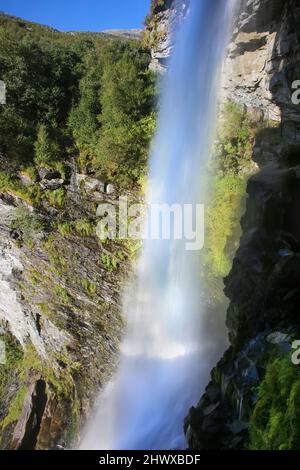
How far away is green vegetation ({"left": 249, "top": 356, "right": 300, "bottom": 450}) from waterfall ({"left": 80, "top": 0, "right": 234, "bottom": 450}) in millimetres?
4180

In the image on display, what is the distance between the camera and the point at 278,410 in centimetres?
564

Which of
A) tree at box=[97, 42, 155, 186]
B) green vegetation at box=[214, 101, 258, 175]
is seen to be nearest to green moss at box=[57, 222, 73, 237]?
tree at box=[97, 42, 155, 186]

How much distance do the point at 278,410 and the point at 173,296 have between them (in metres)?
7.58

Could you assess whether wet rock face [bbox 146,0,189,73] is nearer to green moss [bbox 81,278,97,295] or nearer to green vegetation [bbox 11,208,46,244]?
green vegetation [bbox 11,208,46,244]

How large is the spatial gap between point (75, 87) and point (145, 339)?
1073 centimetres

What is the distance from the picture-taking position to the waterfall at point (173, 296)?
432 inches

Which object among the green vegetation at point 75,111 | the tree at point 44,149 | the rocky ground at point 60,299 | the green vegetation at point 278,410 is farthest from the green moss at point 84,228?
the green vegetation at point 278,410

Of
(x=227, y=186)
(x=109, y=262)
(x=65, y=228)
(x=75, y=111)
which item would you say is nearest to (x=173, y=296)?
(x=109, y=262)

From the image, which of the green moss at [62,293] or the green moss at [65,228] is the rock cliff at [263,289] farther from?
the green moss at [65,228]

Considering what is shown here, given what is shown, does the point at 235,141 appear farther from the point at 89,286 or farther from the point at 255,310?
the point at 255,310

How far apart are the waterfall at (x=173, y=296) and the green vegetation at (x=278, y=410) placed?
4.18m

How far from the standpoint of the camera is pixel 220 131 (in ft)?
47.6

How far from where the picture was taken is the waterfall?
11.0 m
